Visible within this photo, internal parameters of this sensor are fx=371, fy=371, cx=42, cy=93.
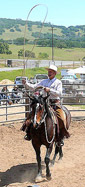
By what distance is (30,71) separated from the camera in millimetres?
47125

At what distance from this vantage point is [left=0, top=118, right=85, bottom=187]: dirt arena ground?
6566mm

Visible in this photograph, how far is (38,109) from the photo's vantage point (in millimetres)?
6254

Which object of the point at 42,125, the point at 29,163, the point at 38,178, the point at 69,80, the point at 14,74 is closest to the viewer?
the point at 42,125

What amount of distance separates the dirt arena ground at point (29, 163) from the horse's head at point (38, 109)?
1.13 metres

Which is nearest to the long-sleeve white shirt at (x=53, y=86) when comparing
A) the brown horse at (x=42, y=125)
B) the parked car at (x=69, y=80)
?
the brown horse at (x=42, y=125)

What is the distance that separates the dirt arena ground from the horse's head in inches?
44.3

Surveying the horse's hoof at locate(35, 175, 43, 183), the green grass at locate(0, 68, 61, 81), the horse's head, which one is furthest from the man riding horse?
the green grass at locate(0, 68, 61, 81)

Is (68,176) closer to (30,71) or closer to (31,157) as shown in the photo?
(31,157)

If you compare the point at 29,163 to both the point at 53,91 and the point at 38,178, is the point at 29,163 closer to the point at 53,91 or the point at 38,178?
the point at 38,178

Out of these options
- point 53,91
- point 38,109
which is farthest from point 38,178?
point 53,91

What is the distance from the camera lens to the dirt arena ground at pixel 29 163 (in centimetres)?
657

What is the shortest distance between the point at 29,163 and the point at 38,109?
1984 millimetres

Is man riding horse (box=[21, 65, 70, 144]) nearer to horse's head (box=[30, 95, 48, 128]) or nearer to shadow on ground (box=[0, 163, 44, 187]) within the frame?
horse's head (box=[30, 95, 48, 128])

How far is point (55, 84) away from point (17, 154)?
2376mm
